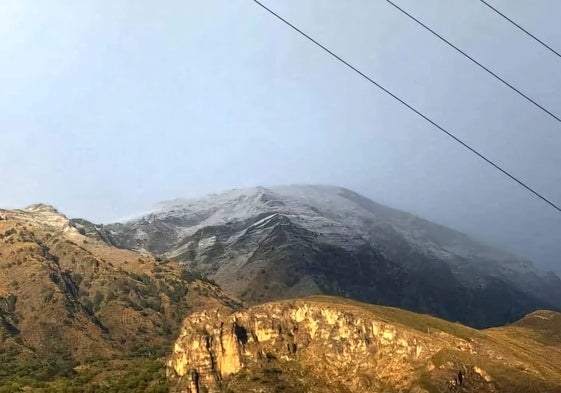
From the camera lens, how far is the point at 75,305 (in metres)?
159

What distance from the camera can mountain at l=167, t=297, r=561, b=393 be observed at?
251 feet

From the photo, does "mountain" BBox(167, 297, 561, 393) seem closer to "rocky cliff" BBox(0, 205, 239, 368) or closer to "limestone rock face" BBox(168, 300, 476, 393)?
"limestone rock face" BBox(168, 300, 476, 393)

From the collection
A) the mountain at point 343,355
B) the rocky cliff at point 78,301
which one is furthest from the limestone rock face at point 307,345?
the rocky cliff at point 78,301

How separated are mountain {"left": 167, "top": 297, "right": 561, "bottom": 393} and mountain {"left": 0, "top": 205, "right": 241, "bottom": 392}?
44.2 meters

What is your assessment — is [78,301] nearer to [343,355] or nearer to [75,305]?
[75,305]

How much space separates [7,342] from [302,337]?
79.4m

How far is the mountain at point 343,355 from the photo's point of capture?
251 feet

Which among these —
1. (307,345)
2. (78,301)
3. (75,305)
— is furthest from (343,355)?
(78,301)

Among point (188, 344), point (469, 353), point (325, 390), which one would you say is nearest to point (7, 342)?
point (188, 344)

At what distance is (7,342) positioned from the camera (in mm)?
138500

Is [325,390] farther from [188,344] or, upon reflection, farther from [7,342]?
[7,342]

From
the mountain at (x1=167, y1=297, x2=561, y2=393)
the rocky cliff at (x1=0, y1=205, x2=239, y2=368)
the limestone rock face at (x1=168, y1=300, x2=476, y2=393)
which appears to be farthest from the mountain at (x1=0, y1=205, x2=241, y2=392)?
the mountain at (x1=167, y1=297, x2=561, y2=393)

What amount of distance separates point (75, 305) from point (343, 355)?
94.2 m

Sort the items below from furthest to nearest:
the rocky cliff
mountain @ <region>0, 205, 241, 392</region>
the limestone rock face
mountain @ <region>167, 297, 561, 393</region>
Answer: the rocky cliff < mountain @ <region>0, 205, 241, 392</region> < the limestone rock face < mountain @ <region>167, 297, 561, 393</region>
